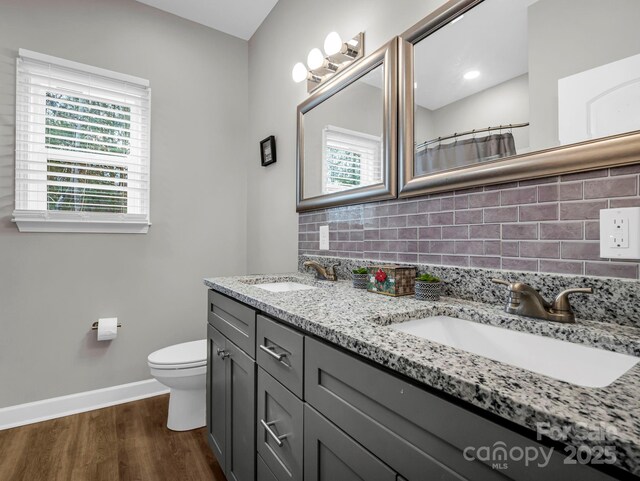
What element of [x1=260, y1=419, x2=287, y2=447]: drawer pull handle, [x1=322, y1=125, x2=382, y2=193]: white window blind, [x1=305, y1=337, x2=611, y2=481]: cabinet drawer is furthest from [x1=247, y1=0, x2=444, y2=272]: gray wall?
[x1=305, y1=337, x2=611, y2=481]: cabinet drawer

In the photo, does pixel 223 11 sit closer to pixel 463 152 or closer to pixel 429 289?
pixel 463 152

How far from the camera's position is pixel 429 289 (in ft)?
3.70

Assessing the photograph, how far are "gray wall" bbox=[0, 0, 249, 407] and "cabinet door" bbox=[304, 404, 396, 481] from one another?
1485mm

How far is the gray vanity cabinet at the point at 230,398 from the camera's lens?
122 centimetres

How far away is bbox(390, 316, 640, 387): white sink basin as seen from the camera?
0.70m

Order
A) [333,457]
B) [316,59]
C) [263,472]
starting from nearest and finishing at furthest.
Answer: [333,457] < [263,472] < [316,59]

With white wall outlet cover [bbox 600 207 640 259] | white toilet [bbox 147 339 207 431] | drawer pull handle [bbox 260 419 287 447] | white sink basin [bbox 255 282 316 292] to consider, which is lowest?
white toilet [bbox 147 339 207 431]

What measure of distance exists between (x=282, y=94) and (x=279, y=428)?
2093mm

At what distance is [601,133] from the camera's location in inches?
33.5

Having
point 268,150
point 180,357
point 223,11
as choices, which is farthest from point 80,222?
point 223,11

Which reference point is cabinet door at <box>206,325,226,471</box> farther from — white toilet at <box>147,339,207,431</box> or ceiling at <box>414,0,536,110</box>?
ceiling at <box>414,0,536,110</box>

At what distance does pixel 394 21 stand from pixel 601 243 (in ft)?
3.91

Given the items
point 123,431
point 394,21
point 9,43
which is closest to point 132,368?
point 123,431

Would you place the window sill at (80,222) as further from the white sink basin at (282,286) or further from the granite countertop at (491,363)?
the granite countertop at (491,363)
